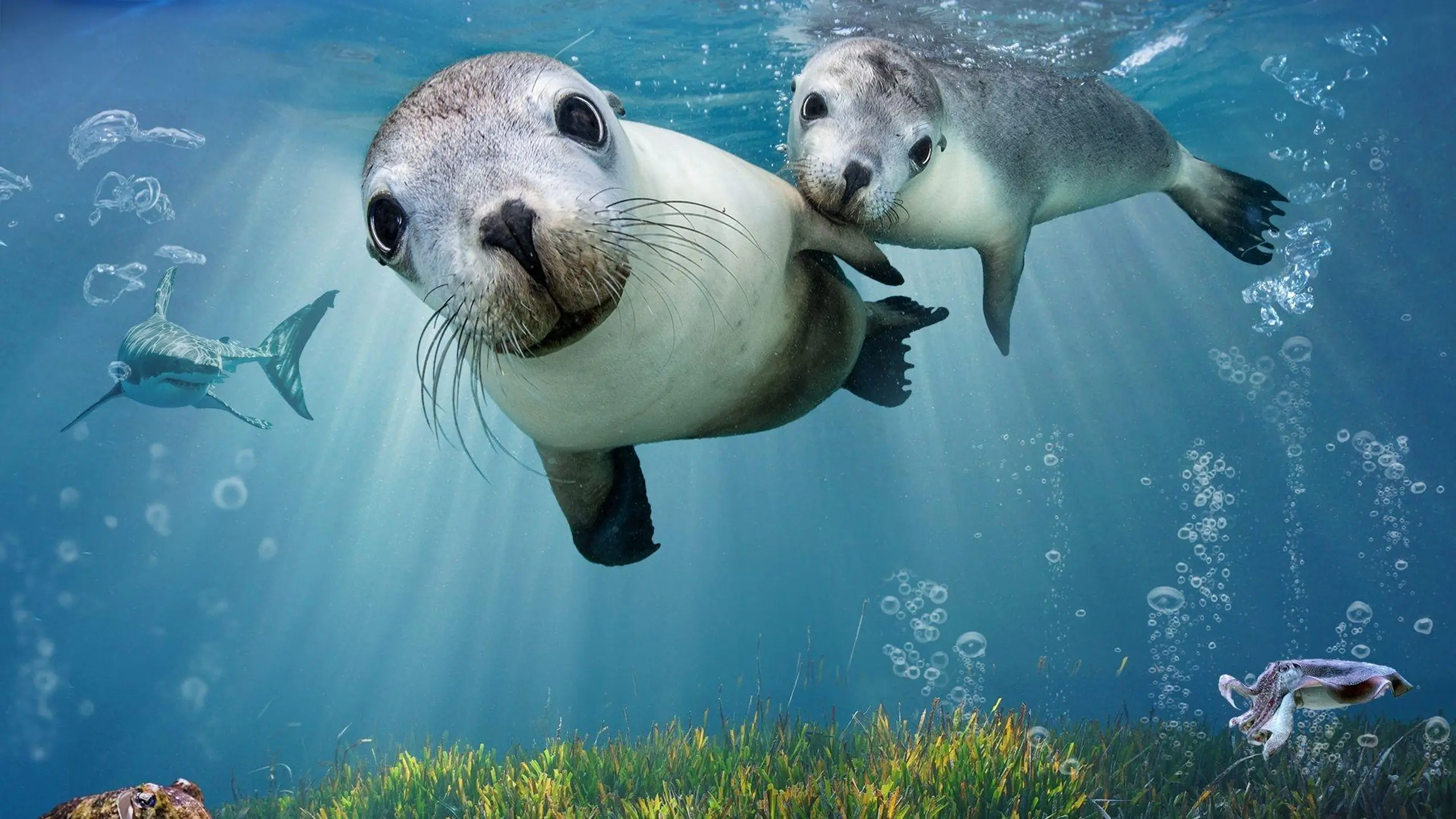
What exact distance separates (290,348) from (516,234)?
7912mm

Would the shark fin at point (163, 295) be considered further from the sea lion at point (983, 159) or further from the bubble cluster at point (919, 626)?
the bubble cluster at point (919, 626)

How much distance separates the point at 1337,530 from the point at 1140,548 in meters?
8.56

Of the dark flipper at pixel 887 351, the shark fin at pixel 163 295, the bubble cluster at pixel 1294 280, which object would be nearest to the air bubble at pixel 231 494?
the shark fin at pixel 163 295

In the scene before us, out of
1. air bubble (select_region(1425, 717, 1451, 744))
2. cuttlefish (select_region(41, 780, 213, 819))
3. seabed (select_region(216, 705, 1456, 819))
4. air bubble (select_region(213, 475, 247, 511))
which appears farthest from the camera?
air bubble (select_region(213, 475, 247, 511))

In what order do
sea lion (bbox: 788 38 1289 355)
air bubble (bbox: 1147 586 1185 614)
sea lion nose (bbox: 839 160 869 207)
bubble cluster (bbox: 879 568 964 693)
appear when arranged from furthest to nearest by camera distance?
bubble cluster (bbox: 879 568 964 693) → air bubble (bbox: 1147 586 1185 614) → sea lion (bbox: 788 38 1289 355) → sea lion nose (bbox: 839 160 869 207)

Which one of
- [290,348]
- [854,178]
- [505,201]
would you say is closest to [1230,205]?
[854,178]

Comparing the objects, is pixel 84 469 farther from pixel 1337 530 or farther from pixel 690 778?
pixel 1337 530

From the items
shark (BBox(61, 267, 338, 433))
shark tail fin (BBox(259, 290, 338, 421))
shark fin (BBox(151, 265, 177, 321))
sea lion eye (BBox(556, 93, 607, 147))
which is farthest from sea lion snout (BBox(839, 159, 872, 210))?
shark fin (BBox(151, 265, 177, 321))

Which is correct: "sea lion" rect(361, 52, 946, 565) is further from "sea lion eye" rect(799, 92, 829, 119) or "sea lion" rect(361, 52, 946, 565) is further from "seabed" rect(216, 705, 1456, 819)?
"seabed" rect(216, 705, 1456, 819)

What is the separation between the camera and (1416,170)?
797 inches

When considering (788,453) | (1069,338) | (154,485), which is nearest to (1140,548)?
(1069,338)

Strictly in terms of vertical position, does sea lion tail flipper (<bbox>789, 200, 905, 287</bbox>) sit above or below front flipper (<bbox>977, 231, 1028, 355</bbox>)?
above

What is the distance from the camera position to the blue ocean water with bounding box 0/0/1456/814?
10.5m

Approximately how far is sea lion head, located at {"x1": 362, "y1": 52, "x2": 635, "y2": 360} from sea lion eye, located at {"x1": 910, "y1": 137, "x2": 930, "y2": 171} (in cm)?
147
